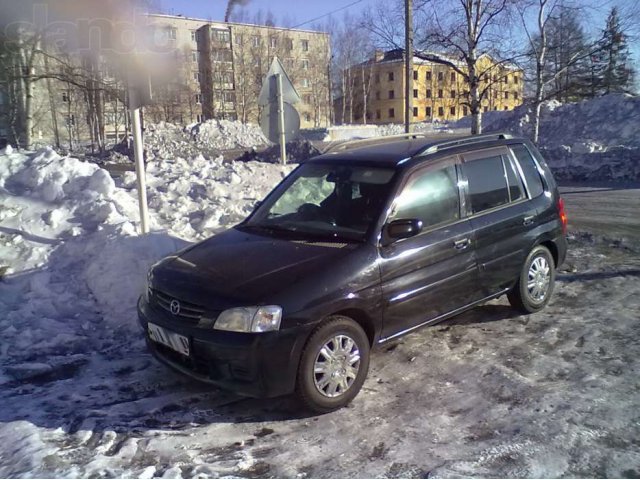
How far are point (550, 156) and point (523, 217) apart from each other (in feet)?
45.6

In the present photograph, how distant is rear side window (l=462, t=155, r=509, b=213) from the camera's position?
4852mm

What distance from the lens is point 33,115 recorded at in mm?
14820

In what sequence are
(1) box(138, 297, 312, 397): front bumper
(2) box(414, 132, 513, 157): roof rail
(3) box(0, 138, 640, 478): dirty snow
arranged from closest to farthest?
1. (3) box(0, 138, 640, 478): dirty snow
2. (1) box(138, 297, 312, 397): front bumper
3. (2) box(414, 132, 513, 157): roof rail

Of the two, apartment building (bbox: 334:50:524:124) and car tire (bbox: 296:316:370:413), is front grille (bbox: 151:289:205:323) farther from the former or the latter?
apartment building (bbox: 334:50:524:124)

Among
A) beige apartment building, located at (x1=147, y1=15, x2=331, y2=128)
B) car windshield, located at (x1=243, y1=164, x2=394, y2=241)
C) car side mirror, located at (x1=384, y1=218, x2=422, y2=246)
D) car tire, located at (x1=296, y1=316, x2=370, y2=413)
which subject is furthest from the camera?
beige apartment building, located at (x1=147, y1=15, x2=331, y2=128)

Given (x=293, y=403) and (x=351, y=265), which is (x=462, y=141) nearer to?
(x=351, y=265)

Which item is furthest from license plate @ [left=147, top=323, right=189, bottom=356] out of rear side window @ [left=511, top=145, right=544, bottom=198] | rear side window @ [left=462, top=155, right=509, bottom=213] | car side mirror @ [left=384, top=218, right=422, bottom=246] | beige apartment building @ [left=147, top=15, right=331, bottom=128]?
beige apartment building @ [left=147, top=15, right=331, bottom=128]

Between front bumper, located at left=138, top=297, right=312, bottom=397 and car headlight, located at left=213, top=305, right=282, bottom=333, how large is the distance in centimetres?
4

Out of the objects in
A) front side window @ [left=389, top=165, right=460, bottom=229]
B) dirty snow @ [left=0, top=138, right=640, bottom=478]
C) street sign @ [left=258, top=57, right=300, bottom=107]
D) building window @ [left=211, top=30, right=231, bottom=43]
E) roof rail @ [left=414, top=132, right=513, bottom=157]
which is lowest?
dirty snow @ [left=0, top=138, right=640, bottom=478]

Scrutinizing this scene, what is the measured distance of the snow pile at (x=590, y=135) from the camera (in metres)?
15.8

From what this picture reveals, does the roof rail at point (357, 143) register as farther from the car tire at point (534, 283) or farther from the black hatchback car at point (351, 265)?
the car tire at point (534, 283)

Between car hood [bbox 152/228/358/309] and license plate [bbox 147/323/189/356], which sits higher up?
car hood [bbox 152/228/358/309]

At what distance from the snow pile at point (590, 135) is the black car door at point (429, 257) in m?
12.8

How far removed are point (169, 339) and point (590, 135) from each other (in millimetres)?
27071
